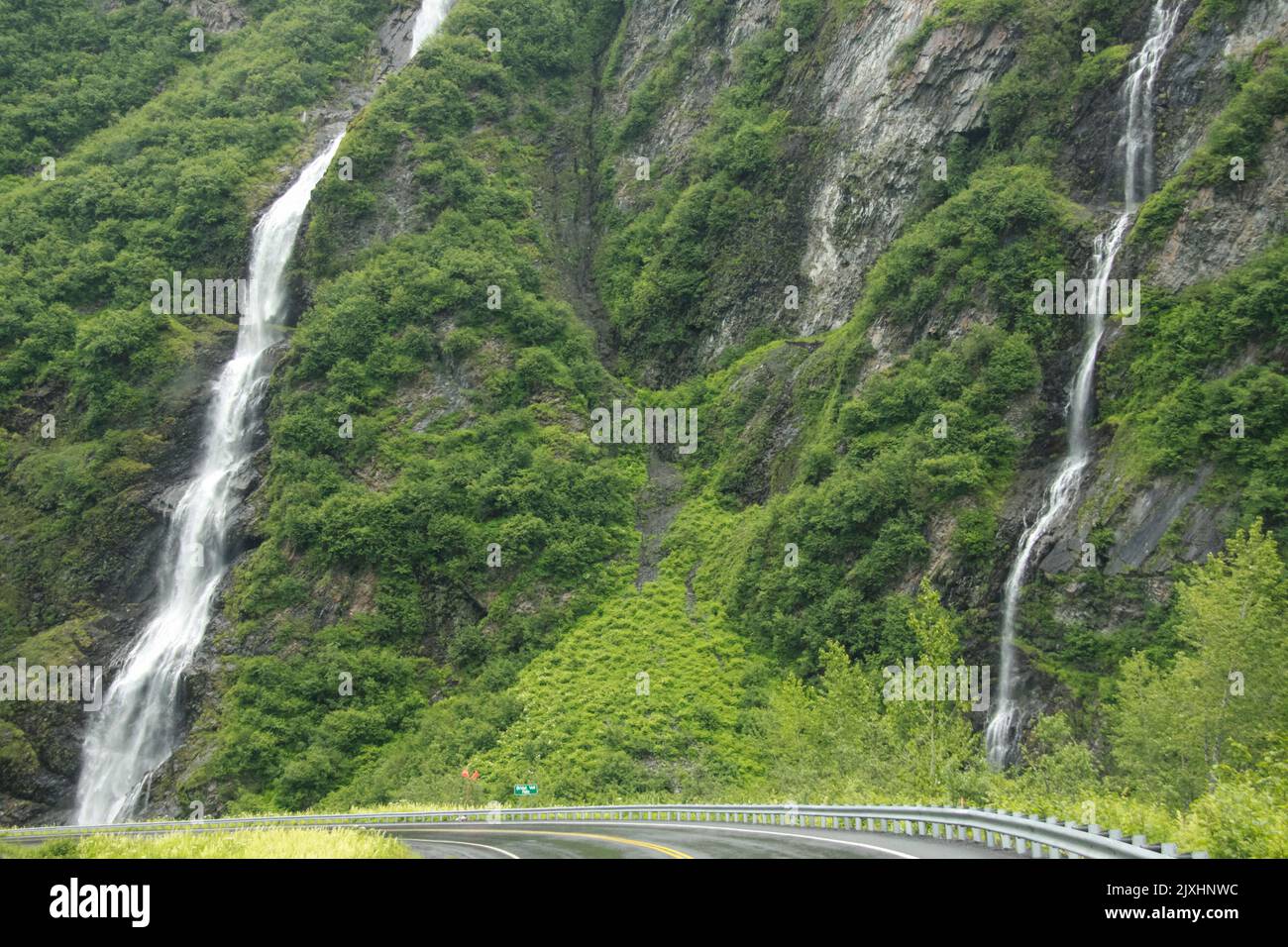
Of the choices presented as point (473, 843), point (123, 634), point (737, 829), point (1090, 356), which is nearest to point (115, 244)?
point (123, 634)

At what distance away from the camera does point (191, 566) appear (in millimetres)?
55281

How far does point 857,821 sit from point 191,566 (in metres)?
42.1

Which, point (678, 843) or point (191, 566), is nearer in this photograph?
point (678, 843)

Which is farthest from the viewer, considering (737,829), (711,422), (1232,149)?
(711,422)

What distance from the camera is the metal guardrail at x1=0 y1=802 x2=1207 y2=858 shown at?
46.8ft

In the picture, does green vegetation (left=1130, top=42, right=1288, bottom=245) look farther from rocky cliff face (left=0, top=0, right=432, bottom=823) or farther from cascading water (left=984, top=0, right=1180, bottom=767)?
rocky cliff face (left=0, top=0, right=432, bottom=823)

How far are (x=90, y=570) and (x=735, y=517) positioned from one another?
33.2m

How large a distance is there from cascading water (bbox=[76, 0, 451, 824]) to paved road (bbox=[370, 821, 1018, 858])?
2539 cm

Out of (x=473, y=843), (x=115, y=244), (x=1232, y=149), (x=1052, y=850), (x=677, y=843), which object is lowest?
(x=473, y=843)

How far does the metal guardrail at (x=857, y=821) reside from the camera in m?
14.3

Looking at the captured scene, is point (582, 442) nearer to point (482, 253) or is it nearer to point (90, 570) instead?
point (482, 253)

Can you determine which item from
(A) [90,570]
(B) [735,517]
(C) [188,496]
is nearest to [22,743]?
(A) [90,570]

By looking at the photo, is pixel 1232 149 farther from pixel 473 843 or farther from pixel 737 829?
pixel 473 843

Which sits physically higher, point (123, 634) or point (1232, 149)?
point (1232, 149)
